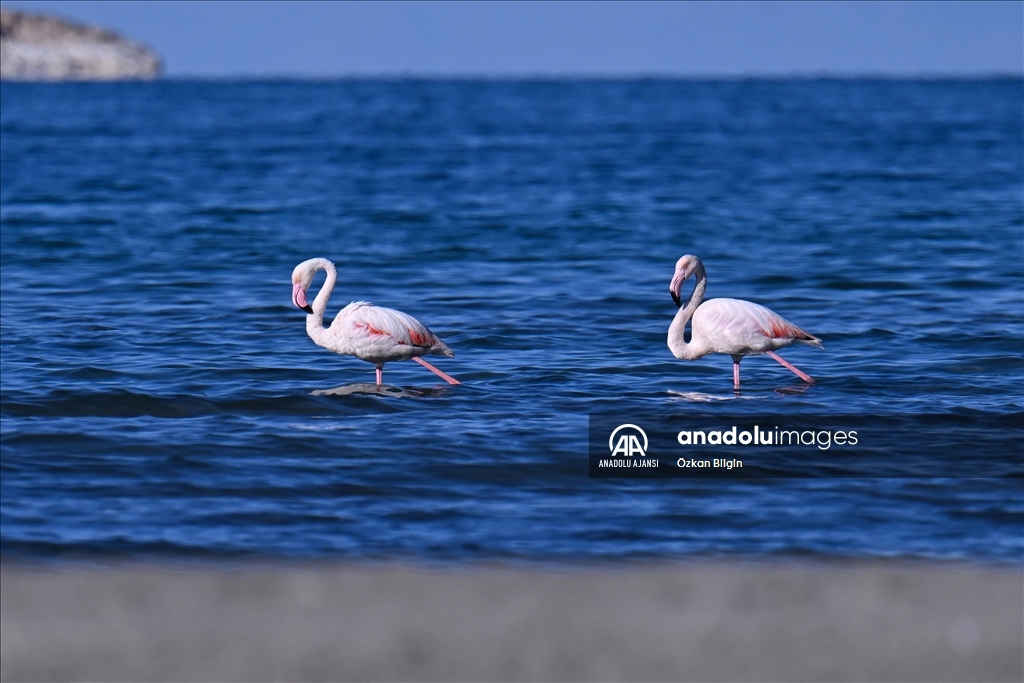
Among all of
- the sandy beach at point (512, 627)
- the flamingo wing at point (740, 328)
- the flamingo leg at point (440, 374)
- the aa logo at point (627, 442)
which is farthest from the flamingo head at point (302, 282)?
the sandy beach at point (512, 627)

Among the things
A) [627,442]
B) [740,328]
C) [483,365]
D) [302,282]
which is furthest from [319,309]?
[740,328]

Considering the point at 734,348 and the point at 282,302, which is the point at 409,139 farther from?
the point at 734,348

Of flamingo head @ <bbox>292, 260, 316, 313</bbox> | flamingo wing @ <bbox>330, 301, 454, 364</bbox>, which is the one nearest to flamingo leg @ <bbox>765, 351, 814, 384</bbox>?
flamingo wing @ <bbox>330, 301, 454, 364</bbox>

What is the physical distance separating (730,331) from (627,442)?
2025 mm

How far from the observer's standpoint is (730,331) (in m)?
11.2

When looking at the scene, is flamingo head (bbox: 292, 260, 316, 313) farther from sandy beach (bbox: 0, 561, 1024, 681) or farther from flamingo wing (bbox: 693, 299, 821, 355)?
sandy beach (bbox: 0, 561, 1024, 681)

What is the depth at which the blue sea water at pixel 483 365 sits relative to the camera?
25.4ft

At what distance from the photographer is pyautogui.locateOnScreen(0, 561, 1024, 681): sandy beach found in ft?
16.6

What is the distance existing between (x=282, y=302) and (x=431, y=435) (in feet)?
22.9

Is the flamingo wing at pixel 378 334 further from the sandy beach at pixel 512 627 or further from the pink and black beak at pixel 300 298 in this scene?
the sandy beach at pixel 512 627

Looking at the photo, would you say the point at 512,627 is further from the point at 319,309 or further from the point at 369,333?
the point at 319,309

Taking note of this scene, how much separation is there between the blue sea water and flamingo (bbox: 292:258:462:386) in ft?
1.16

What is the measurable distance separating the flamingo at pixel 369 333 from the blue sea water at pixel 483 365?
0.35m

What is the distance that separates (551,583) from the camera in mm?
6027
